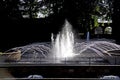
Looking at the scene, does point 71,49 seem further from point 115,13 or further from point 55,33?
point 115,13

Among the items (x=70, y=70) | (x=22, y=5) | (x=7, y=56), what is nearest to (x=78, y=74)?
(x=70, y=70)

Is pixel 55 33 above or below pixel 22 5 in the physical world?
below

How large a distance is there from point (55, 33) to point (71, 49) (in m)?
16.5

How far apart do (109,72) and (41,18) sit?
2845cm

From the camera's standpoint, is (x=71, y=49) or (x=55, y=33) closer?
(x=71, y=49)

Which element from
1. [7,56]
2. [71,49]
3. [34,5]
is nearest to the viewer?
[7,56]

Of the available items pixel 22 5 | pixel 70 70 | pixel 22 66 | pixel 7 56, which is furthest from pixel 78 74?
pixel 22 5

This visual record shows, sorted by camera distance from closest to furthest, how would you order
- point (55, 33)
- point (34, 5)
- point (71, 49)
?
point (71, 49), point (55, 33), point (34, 5)

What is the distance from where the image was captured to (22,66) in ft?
34.9

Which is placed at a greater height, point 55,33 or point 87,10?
point 87,10

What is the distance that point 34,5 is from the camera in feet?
129

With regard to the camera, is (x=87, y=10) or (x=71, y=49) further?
(x=87, y=10)

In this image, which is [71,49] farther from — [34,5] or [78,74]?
[34,5]

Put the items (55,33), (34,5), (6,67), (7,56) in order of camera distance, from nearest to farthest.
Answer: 1. (6,67)
2. (7,56)
3. (55,33)
4. (34,5)
